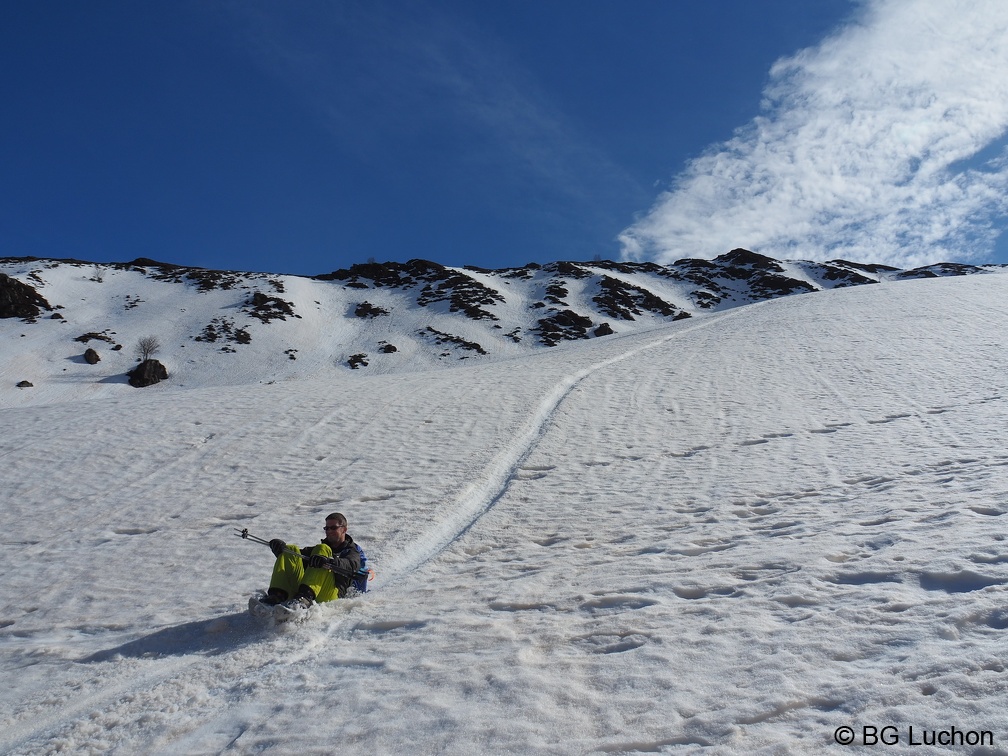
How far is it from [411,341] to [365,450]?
174ft

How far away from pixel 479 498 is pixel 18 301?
69.6 meters

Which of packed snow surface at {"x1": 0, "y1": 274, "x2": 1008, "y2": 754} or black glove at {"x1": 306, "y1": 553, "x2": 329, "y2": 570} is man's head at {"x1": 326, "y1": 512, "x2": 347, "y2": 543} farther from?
packed snow surface at {"x1": 0, "y1": 274, "x2": 1008, "y2": 754}

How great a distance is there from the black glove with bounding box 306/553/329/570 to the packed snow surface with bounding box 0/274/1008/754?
566 millimetres

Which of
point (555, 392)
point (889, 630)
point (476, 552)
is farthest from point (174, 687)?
point (555, 392)

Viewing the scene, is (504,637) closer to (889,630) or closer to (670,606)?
(670,606)

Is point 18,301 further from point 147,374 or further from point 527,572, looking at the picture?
point 527,572

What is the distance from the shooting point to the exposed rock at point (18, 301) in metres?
59.3

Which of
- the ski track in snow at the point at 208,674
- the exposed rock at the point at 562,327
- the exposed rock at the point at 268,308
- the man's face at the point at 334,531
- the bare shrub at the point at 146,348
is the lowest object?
the ski track in snow at the point at 208,674

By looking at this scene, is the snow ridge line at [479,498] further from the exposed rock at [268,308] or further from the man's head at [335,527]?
the exposed rock at [268,308]

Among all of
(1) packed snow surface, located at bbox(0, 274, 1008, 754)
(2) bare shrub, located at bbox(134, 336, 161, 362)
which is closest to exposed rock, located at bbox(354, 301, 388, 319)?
(2) bare shrub, located at bbox(134, 336, 161, 362)

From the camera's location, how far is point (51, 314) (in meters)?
61.7

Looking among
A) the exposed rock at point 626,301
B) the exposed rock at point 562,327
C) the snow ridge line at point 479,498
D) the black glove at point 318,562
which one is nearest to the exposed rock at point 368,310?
the exposed rock at point 562,327

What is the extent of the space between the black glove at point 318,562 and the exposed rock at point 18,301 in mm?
69782

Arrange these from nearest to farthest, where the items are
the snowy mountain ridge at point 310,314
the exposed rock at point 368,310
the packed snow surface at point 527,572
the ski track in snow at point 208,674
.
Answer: the packed snow surface at point 527,572, the ski track in snow at point 208,674, the snowy mountain ridge at point 310,314, the exposed rock at point 368,310
